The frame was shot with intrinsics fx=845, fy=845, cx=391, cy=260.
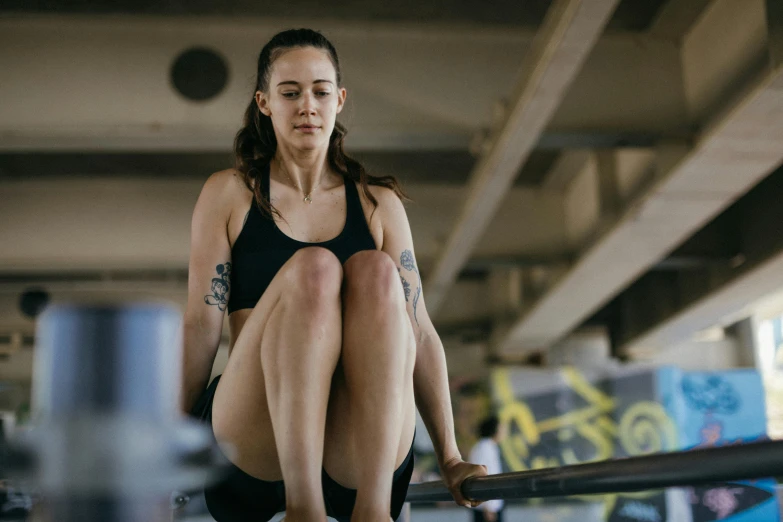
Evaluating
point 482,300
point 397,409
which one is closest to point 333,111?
point 397,409

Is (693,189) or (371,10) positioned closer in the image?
(371,10)

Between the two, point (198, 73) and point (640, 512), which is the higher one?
point (198, 73)

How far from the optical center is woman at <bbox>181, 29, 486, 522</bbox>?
108cm

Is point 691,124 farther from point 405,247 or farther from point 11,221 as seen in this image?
point 11,221

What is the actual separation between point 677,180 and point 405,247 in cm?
284

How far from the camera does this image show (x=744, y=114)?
3262 millimetres

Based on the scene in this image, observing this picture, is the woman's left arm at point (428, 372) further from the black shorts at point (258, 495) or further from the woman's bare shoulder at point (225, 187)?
the woman's bare shoulder at point (225, 187)

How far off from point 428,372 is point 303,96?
49 centimetres

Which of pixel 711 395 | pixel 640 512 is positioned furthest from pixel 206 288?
pixel 711 395

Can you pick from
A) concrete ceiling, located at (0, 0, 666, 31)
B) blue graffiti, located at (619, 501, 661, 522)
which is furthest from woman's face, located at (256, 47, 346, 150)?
blue graffiti, located at (619, 501, 661, 522)

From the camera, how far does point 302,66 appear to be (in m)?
1.35

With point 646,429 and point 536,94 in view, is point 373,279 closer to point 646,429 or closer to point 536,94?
point 536,94

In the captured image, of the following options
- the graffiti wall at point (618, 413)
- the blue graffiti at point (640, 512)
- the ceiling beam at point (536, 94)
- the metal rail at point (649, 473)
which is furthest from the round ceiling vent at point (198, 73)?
the blue graffiti at point (640, 512)

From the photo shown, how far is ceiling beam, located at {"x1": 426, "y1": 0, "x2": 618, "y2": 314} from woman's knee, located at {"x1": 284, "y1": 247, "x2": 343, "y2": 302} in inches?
71.5
